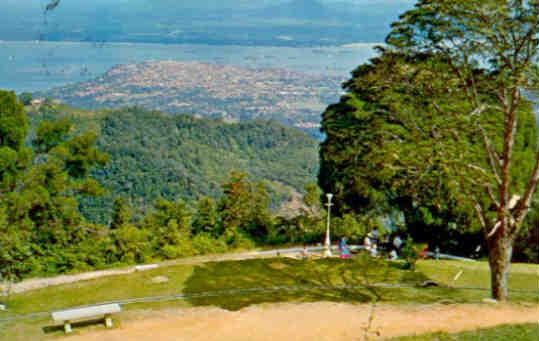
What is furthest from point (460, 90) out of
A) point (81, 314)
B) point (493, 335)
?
point (81, 314)

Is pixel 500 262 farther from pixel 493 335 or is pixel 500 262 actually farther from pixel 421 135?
pixel 421 135

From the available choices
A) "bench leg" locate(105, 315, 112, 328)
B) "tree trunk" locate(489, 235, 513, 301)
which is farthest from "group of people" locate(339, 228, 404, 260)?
"bench leg" locate(105, 315, 112, 328)

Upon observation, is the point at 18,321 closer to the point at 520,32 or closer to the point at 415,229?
the point at 520,32

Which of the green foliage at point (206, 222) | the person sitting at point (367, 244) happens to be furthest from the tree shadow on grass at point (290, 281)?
the green foliage at point (206, 222)

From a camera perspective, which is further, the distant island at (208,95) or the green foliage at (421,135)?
the distant island at (208,95)

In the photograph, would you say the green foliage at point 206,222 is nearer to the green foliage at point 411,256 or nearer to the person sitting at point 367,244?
the person sitting at point 367,244

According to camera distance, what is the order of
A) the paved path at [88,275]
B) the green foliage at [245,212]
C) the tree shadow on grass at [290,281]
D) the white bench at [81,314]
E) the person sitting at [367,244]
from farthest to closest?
the green foliage at [245,212]
the person sitting at [367,244]
the paved path at [88,275]
the tree shadow on grass at [290,281]
the white bench at [81,314]

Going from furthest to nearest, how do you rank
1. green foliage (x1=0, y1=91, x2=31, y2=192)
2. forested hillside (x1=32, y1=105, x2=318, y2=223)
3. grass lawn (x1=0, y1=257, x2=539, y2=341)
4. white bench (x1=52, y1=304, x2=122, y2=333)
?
forested hillside (x1=32, y1=105, x2=318, y2=223) < green foliage (x1=0, y1=91, x2=31, y2=192) < grass lawn (x1=0, y1=257, x2=539, y2=341) < white bench (x1=52, y1=304, x2=122, y2=333)

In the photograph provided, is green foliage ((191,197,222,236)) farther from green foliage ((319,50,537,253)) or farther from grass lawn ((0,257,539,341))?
green foliage ((319,50,537,253))
